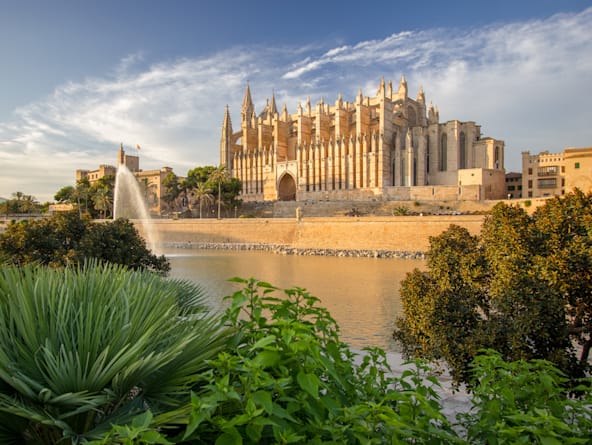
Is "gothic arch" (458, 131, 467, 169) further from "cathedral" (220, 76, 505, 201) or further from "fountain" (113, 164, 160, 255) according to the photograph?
"fountain" (113, 164, 160, 255)

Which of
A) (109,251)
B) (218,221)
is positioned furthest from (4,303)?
(218,221)

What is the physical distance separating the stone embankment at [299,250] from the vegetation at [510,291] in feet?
74.6

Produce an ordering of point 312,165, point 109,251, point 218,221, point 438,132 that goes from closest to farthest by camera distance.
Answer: point 109,251, point 218,221, point 438,132, point 312,165

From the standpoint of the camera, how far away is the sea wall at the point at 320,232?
31.6 m

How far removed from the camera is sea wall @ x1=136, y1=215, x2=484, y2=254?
3161 centimetres

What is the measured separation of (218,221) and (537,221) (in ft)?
127

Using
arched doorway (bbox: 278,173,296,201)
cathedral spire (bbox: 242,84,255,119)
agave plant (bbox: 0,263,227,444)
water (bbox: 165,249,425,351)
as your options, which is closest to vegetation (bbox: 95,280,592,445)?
agave plant (bbox: 0,263,227,444)

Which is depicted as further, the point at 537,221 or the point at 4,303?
the point at 537,221

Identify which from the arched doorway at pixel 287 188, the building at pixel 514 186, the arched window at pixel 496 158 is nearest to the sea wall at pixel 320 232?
the arched doorway at pixel 287 188

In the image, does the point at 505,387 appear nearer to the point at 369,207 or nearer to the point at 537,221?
the point at 537,221

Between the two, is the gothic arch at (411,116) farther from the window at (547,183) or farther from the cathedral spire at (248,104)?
the cathedral spire at (248,104)

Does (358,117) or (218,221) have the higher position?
(358,117)

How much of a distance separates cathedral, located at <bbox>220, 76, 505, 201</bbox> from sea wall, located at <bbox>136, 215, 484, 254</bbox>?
14.1m

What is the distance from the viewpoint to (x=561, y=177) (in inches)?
1764
